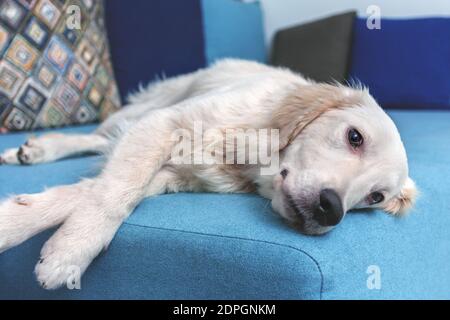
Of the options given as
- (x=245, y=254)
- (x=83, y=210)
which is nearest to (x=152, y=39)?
(x=83, y=210)

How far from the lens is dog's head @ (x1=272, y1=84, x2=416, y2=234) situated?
107 centimetres

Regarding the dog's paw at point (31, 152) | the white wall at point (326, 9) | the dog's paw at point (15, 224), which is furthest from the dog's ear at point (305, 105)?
the white wall at point (326, 9)

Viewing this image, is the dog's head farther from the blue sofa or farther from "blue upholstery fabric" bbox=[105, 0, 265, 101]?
"blue upholstery fabric" bbox=[105, 0, 265, 101]

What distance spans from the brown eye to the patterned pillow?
1635 mm

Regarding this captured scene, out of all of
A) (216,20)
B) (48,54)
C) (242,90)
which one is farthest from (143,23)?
(242,90)

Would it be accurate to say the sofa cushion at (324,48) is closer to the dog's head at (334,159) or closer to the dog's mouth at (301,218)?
the dog's head at (334,159)

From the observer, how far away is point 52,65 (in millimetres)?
2283

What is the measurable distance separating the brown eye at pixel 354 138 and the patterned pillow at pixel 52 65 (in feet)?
5.36

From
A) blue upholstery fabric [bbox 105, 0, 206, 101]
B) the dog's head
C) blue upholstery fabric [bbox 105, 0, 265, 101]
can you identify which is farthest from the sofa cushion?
the dog's head

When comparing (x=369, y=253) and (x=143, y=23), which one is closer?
(x=369, y=253)

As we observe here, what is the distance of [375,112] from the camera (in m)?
1.28

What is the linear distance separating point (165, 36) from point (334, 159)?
2.05 m

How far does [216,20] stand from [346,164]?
80.1 inches
